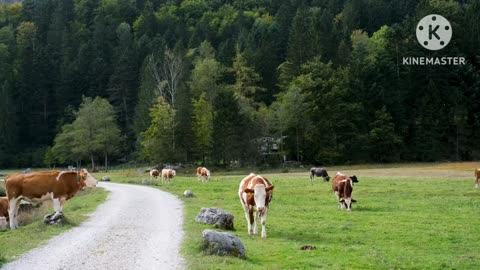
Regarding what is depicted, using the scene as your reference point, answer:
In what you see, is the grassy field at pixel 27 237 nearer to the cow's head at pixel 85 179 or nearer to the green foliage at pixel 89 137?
the cow's head at pixel 85 179

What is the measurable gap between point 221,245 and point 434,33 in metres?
102

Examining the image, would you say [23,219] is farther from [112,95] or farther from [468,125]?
[112,95]

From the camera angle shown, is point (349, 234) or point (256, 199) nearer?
point (256, 199)

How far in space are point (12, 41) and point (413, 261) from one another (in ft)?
480

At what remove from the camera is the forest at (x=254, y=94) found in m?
83.8

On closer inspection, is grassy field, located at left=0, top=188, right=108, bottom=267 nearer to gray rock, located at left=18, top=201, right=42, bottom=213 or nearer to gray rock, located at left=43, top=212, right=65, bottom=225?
gray rock, located at left=43, top=212, right=65, bottom=225

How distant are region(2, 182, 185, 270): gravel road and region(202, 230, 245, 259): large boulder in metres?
0.89

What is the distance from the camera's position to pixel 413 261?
49.0 ft

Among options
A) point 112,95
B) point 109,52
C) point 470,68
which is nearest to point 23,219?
point 470,68

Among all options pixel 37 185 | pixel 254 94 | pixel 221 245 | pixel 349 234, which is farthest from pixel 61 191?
pixel 254 94

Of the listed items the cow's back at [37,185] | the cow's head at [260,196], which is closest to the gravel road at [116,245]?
the cow's back at [37,185]

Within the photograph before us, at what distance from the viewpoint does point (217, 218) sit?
20.9 m

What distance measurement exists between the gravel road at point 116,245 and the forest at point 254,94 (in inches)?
2238

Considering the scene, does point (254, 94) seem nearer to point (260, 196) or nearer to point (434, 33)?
point (434, 33)
